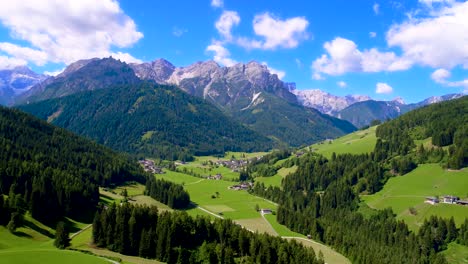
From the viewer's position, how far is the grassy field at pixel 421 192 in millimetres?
154125

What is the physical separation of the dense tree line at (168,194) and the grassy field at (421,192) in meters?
85.8

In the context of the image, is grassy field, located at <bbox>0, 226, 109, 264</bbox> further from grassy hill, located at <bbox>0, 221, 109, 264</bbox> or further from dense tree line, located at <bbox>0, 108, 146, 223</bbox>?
dense tree line, located at <bbox>0, 108, 146, 223</bbox>

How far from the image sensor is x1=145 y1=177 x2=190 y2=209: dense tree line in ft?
551

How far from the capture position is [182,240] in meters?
94.9

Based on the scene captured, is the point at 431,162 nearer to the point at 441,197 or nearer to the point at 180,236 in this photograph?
the point at 441,197

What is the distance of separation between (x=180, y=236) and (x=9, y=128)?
130 metres

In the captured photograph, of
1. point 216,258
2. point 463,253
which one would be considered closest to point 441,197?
point 463,253

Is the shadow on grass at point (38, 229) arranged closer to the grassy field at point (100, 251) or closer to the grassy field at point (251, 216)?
the grassy field at point (100, 251)

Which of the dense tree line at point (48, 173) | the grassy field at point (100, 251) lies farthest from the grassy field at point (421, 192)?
the dense tree line at point (48, 173)

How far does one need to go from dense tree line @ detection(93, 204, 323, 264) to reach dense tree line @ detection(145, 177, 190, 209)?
66580 mm

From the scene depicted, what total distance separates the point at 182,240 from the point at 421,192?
125 meters

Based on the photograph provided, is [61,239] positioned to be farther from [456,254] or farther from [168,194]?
[456,254]

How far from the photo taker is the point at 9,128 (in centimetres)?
18325

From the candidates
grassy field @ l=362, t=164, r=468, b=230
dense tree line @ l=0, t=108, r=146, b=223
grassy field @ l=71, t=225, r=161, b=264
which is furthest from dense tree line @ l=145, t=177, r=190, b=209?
grassy field @ l=362, t=164, r=468, b=230
